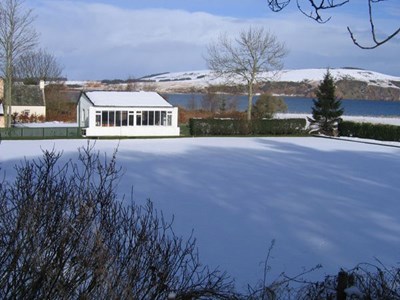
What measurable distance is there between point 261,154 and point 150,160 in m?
4.99

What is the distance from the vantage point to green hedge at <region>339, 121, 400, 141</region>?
2802 centimetres

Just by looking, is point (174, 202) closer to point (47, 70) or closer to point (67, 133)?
point (67, 133)

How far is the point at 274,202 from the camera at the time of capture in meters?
10.8

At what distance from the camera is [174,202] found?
10367mm

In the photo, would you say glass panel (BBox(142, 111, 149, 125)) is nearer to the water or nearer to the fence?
the fence

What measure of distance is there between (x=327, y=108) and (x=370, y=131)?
339 centimetres

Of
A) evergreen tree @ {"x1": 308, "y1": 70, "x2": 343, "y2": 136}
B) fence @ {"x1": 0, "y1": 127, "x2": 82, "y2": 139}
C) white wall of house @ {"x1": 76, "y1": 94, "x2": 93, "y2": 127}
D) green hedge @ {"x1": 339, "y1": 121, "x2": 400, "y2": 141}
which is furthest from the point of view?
evergreen tree @ {"x1": 308, "y1": 70, "x2": 343, "y2": 136}

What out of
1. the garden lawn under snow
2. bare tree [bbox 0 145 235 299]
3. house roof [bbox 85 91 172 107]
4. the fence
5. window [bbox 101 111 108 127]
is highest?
house roof [bbox 85 91 172 107]

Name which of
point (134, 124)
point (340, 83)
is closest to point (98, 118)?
point (134, 124)

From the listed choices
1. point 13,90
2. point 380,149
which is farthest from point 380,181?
point 13,90

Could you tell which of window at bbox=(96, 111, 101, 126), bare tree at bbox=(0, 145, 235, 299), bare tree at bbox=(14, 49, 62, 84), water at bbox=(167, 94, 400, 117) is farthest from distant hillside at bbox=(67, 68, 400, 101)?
bare tree at bbox=(0, 145, 235, 299)

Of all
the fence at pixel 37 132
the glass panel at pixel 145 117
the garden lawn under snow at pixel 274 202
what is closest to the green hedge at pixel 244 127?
the glass panel at pixel 145 117

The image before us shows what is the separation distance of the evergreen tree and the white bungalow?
30.1 feet

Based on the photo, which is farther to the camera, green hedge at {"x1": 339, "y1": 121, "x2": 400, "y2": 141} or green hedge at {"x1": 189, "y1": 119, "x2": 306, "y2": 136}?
green hedge at {"x1": 189, "y1": 119, "x2": 306, "y2": 136}
